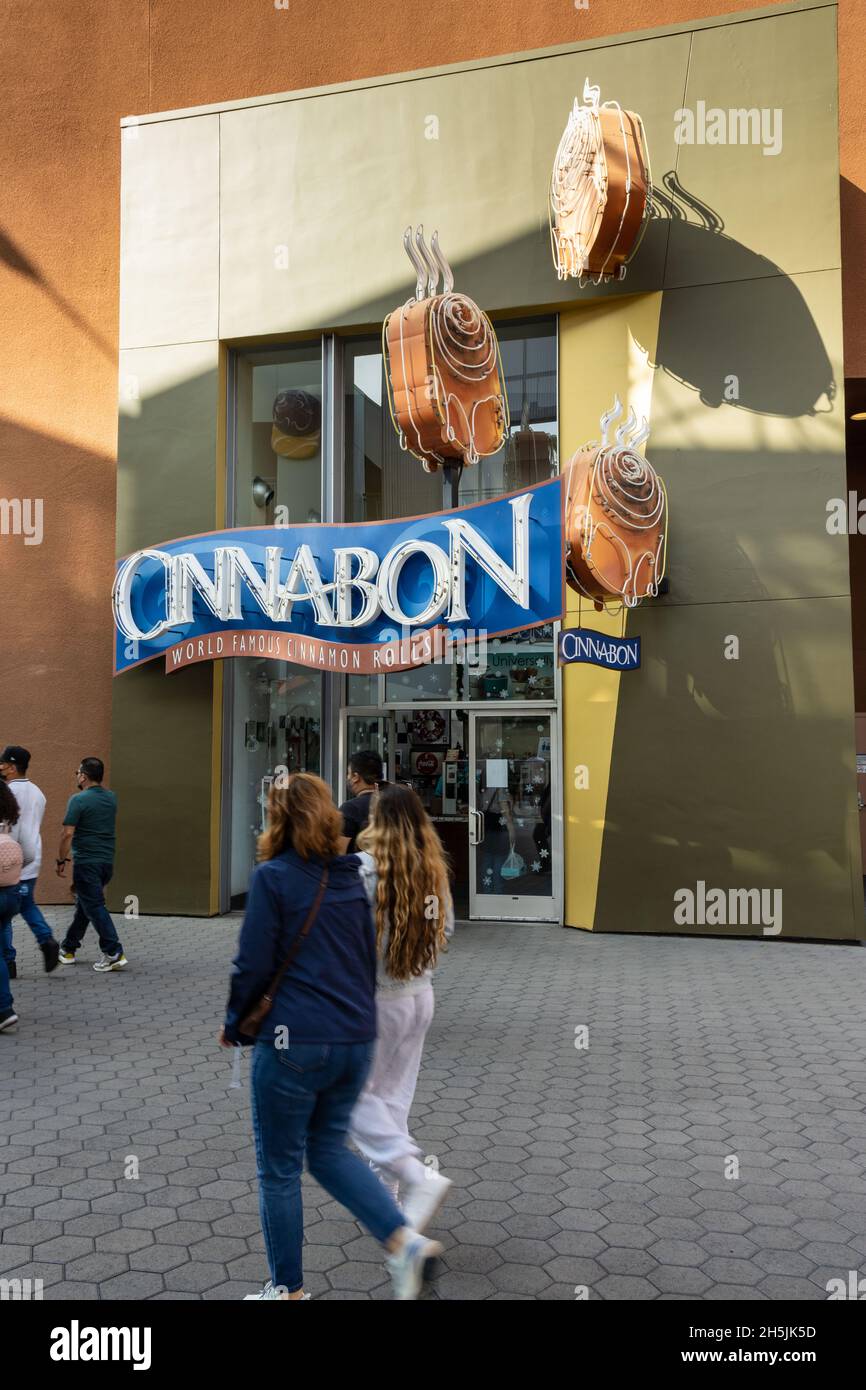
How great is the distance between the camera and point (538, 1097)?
245 inches

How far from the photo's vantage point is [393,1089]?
174 inches

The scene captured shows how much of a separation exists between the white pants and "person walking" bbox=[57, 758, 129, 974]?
18.6 feet

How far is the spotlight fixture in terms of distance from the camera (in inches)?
525

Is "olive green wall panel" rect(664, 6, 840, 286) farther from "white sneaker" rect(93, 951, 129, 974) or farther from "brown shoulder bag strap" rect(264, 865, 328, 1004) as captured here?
"brown shoulder bag strap" rect(264, 865, 328, 1004)

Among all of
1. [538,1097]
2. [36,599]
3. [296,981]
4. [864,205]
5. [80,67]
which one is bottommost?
[538,1097]

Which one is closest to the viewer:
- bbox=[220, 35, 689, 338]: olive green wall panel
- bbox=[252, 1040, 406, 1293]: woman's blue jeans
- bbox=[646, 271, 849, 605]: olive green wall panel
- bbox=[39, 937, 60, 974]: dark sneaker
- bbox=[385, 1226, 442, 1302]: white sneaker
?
bbox=[252, 1040, 406, 1293]: woman's blue jeans

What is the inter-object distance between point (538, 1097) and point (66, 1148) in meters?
2.71

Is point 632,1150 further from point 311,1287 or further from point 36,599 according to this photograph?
point 36,599

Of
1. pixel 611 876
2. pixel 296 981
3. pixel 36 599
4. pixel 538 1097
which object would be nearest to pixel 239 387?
pixel 36 599

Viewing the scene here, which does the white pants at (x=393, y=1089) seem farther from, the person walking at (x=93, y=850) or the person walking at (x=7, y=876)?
the person walking at (x=93, y=850)

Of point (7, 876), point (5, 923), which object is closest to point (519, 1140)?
point (7, 876)

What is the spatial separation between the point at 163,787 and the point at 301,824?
9.61 m

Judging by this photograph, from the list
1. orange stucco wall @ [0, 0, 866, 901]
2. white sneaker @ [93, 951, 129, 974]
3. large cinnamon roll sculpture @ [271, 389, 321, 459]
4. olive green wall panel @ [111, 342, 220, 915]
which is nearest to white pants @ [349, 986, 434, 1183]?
white sneaker @ [93, 951, 129, 974]

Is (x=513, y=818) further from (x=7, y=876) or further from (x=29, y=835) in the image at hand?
(x=7, y=876)
